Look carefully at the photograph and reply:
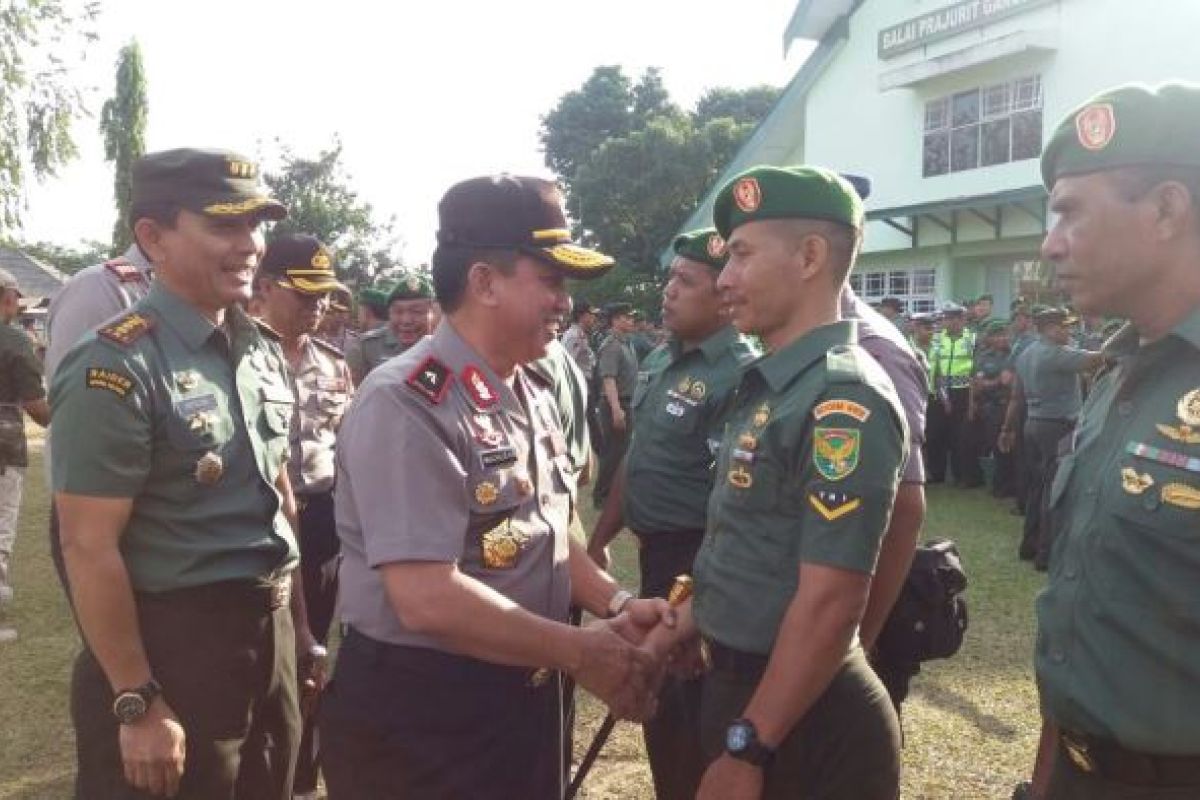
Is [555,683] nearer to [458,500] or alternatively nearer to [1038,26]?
[458,500]

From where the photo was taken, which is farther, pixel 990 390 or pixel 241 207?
pixel 990 390

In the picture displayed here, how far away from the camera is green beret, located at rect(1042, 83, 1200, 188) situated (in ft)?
6.02

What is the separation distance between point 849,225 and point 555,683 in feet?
4.22

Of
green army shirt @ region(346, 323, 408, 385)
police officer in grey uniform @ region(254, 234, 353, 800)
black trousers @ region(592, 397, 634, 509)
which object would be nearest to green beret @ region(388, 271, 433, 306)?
green army shirt @ region(346, 323, 408, 385)

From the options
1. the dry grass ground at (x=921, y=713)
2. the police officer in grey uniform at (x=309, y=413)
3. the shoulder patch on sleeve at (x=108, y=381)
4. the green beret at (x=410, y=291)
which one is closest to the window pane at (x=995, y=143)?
the dry grass ground at (x=921, y=713)

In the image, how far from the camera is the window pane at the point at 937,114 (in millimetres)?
17406

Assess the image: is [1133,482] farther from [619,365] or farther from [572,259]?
[619,365]

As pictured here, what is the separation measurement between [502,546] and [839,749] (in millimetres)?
865

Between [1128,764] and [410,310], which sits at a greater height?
[410,310]

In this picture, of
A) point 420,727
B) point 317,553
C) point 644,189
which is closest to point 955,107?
point 644,189

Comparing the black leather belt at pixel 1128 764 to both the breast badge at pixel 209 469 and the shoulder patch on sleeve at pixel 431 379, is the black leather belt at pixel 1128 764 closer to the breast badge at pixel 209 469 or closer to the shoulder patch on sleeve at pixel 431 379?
the shoulder patch on sleeve at pixel 431 379

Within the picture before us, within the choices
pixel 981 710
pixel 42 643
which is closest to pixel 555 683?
pixel 981 710

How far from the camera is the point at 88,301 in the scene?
3332 millimetres

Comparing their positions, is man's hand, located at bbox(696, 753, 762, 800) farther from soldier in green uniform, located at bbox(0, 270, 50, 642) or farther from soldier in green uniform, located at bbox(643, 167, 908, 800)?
soldier in green uniform, located at bbox(0, 270, 50, 642)
